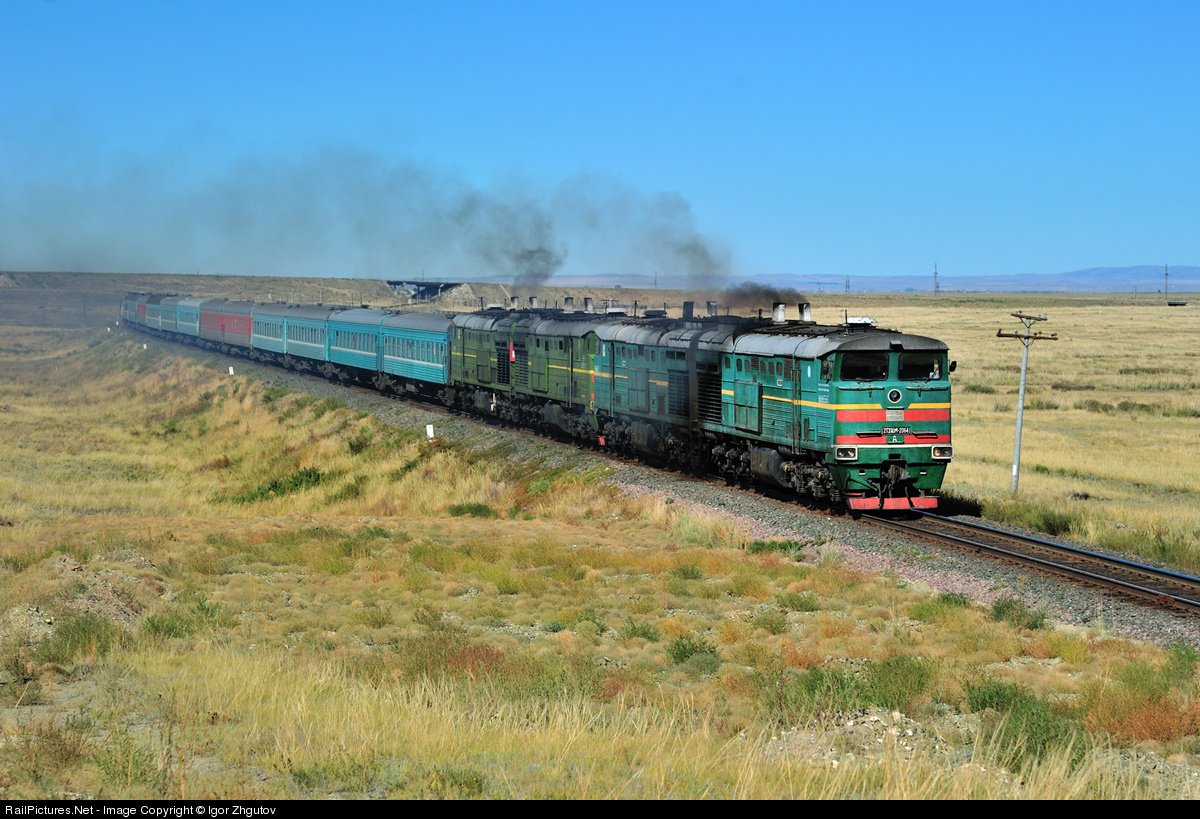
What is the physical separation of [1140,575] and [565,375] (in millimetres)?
19384

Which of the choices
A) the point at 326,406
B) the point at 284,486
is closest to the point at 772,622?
the point at 284,486

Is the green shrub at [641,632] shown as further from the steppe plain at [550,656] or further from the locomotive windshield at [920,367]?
the locomotive windshield at [920,367]

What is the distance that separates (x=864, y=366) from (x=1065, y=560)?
5044mm

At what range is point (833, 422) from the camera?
67.9 ft

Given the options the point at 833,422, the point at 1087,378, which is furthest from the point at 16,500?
the point at 1087,378

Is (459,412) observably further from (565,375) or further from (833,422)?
(833,422)

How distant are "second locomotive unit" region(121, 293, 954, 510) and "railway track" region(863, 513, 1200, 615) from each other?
79 centimetres

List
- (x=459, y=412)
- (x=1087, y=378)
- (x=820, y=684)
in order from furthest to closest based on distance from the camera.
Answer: (x=1087, y=378) → (x=459, y=412) → (x=820, y=684)

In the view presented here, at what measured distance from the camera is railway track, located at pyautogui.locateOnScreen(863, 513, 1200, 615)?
15688 millimetres

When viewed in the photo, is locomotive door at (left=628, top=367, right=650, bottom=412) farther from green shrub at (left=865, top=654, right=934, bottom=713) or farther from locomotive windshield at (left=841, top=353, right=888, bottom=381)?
green shrub at (left=865, top=654, right=934, bottom=713)

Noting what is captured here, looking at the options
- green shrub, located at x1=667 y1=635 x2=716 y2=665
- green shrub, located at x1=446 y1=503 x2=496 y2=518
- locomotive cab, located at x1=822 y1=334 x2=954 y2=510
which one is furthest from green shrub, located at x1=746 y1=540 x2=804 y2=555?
green shrub, located at x1=446 y1=503 x2=496 y2=518

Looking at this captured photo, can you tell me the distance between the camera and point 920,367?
2123 cm

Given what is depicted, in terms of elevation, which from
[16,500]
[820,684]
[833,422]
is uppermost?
[833,422]

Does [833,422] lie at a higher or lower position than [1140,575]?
higher
